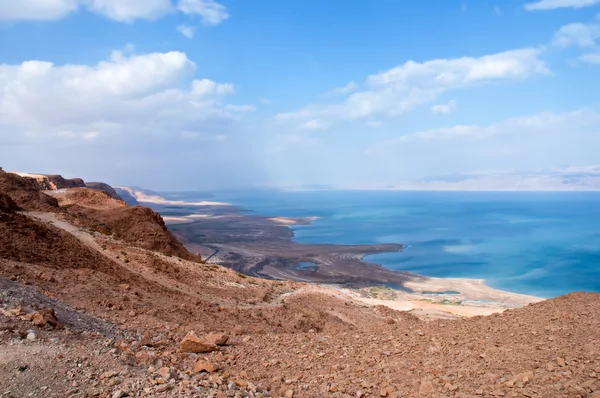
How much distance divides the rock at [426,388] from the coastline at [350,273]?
19955 mm

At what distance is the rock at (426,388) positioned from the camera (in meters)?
6.75

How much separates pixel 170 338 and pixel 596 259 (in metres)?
74.9

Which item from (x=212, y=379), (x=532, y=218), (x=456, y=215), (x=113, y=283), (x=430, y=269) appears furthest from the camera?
(x=456, y=215)

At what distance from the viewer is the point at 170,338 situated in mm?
9922

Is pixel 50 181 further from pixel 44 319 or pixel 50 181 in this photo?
pixel 44 319

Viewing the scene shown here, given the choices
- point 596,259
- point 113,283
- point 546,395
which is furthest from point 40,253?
point 596,259

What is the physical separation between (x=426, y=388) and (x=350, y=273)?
164 feet

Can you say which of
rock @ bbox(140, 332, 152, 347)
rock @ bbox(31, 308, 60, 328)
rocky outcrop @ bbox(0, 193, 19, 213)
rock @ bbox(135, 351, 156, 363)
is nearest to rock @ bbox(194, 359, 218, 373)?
rock @ bbox(135, 351, 156, 363)

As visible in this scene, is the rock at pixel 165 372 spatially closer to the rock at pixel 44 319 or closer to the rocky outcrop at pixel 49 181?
the rock at pixel 44 319

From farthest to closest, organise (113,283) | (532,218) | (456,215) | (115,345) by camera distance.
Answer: (456,215) < (532,218) < (113,283) < (115,345)

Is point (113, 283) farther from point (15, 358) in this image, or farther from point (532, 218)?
point (532, 218)

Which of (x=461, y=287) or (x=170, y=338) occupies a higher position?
(x=170, y=338)

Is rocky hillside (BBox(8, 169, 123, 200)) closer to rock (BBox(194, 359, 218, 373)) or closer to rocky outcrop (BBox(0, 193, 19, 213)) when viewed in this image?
rocky outcrop (BBox(0, 193, 19, 213))

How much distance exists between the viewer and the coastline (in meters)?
33.9
